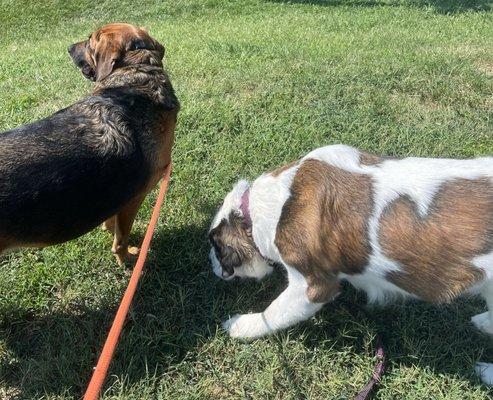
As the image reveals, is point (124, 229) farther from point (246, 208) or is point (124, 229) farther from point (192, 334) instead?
point (246, 208)

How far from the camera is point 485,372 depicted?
10.1 feet

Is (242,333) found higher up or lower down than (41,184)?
lower down

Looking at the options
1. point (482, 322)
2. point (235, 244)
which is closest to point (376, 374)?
point (482, 322)

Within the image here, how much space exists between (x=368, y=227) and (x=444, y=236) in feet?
1.24

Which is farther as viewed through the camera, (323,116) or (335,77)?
(335,77)

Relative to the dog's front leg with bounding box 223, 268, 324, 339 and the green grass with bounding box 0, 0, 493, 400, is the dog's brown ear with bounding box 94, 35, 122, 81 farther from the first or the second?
the dog's front leg with bounding box 223, 268, 324, 339

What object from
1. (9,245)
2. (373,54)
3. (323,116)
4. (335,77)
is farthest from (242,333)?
(373,54)

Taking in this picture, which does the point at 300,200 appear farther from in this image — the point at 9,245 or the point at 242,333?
the point at 9,245

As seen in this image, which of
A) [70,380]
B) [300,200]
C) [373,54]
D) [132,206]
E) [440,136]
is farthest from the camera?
[373,54]

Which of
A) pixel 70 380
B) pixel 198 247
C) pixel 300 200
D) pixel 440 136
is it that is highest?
pixel 300 200

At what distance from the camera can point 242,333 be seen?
10.8ft

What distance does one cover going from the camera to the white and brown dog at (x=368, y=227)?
2.53m

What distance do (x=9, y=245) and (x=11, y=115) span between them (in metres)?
3.11

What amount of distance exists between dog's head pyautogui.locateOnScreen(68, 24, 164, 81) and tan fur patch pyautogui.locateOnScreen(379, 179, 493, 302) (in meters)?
2.45
